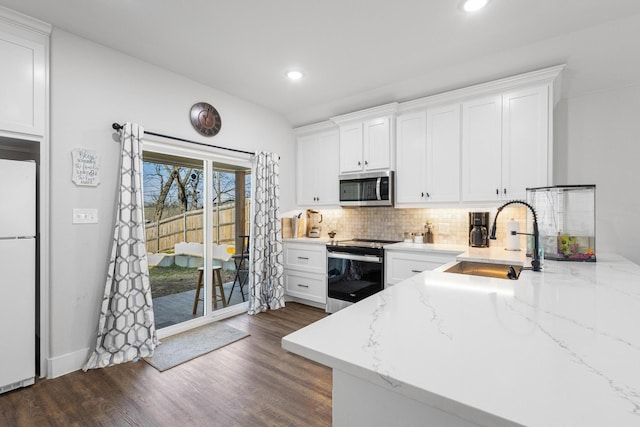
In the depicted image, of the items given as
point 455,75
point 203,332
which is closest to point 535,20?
point 455,75

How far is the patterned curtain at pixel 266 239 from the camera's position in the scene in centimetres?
382

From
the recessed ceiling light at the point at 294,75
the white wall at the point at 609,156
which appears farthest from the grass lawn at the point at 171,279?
the white wall at the point at 609,156

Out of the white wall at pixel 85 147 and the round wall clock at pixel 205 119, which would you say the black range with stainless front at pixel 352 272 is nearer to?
the round wall clock at pixel 205 119

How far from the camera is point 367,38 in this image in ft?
8.05

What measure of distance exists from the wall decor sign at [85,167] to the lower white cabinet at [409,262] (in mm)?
2900

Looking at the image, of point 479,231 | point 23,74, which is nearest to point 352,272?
point 479,231

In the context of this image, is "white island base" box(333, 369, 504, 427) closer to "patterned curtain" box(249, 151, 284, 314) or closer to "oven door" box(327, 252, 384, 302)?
"oven door" box(327, 252, 384, 302)

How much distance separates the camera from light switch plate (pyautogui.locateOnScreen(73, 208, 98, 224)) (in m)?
2.46

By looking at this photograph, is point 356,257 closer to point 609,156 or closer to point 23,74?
point 609,156

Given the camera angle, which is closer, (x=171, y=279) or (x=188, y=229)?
(x=171, y=279)

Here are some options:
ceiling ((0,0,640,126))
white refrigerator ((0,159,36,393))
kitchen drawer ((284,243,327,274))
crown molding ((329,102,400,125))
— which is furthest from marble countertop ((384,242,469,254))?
white refrigerator ((0,159,36,393))

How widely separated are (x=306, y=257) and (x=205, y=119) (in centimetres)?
212

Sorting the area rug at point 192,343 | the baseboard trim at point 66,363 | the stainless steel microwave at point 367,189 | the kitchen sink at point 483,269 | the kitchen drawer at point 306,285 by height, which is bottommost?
the area rug at point 192,343

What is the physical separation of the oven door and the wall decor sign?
254 centimetres
